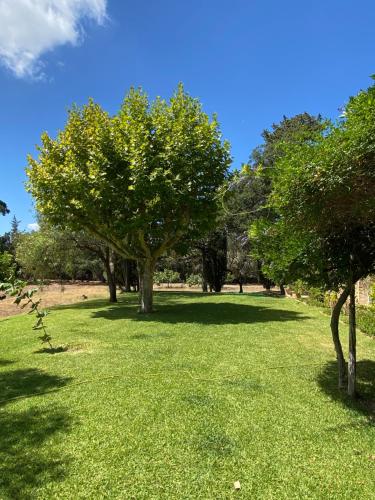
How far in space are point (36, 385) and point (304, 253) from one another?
4788mm

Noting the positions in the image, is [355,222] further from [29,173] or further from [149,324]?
[29,173]

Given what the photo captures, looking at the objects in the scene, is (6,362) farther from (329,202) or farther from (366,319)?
(366,319)

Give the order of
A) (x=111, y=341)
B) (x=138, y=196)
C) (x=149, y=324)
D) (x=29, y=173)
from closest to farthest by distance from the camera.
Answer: (x=111, y=341)
(x=149, y=324)
(x=138, y=196)
(x=29, y=173)

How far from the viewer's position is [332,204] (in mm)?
4570

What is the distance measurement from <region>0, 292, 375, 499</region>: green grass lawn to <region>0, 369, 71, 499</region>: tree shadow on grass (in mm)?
15

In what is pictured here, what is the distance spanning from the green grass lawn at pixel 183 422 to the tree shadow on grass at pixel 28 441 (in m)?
0.01

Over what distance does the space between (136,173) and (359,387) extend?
923 centimetres

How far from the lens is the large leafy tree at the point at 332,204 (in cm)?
405

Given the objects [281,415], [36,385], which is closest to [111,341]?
[36,385]

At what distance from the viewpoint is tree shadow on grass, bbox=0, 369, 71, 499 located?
370 centimetres

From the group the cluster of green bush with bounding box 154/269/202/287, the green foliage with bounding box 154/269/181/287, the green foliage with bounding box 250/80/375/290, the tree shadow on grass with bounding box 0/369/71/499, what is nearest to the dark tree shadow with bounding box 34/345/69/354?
the tree shadow on grass with bounding box 0/369/71/499

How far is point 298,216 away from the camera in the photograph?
4.97 m

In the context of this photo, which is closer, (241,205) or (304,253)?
(304,253)

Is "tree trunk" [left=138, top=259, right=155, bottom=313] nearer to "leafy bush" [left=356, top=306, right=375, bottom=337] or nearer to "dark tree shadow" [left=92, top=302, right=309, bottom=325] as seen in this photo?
"dark tree shadow" [left=92, top=302, right=309, bottom=325]
